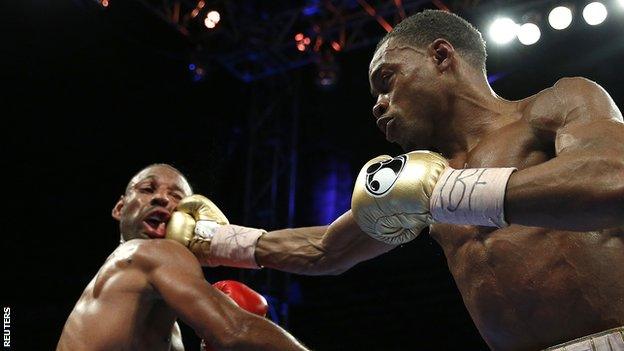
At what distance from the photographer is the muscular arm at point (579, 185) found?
1.52 meters

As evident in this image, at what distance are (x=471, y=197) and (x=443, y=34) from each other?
804 millimetres

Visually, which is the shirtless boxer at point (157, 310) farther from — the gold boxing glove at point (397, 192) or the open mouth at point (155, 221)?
the gold boxing glove at point (397, 192)

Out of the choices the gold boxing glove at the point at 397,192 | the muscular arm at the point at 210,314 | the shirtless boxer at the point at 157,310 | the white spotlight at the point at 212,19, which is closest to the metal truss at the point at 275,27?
the white spotlight at the point at 212,19

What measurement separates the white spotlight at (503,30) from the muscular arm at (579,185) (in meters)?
4.22

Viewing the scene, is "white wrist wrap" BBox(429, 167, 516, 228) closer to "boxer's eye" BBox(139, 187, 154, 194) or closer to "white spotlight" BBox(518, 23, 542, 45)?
"boxer's eye" BBox(139, 187, 154, 194)

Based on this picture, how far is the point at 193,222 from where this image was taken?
2.95 meters

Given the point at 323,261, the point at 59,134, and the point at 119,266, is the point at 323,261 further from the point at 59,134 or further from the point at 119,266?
the point at 59,134

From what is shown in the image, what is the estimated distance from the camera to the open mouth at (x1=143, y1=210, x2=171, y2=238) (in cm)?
332

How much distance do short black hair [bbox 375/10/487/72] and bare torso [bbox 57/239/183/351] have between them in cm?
119

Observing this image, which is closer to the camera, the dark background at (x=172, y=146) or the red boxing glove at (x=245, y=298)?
the red boxing glove at (x=245, y=298)

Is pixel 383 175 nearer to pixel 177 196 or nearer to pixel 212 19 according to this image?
pixel 177 196

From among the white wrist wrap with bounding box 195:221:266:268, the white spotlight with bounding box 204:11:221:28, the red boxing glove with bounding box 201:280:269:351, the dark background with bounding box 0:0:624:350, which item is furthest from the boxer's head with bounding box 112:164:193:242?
the white spotlight with bounding box 204:11:221:28

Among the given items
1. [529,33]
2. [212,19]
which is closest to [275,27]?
[212,19]

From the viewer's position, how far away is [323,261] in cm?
267
